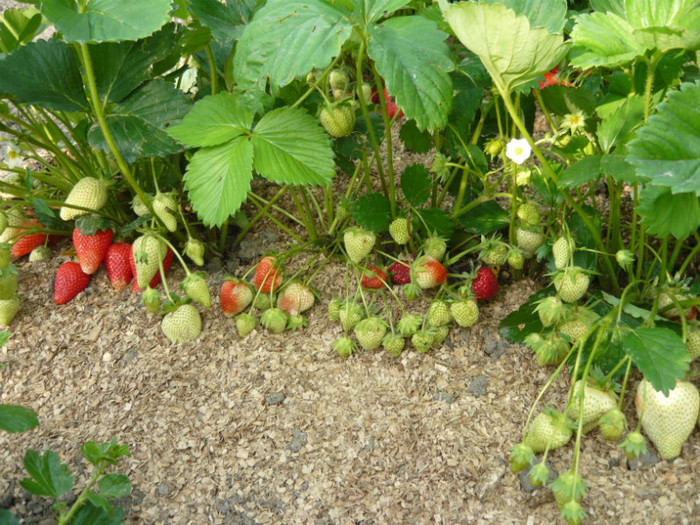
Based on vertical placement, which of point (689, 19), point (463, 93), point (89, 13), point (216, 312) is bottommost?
point (216, 312)

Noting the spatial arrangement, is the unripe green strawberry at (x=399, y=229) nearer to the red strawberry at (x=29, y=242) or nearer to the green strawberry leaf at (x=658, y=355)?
the green strawberry leaf at (x=658, y=355)

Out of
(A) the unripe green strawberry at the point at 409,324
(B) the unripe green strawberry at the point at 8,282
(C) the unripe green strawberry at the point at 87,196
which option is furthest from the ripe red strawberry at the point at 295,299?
(B) the unripe green strawberry at the point at 8,282

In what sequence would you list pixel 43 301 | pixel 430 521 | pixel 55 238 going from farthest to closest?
1. pixel 55 238
2. pixel 43 301
3. pixel 430 521

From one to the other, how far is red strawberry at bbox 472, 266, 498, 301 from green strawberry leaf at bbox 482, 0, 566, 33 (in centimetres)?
51

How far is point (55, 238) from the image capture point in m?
1.62

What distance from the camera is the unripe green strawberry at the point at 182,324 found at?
1314mm

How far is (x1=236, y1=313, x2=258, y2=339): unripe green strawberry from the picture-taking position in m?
1.32

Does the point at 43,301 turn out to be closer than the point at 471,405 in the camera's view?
No

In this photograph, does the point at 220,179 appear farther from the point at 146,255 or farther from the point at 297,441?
the point at 297,441

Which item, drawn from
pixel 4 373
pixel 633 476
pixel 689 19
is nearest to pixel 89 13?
pixel 4 373

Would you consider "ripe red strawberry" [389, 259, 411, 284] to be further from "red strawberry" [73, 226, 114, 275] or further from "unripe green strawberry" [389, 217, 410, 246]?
"red strawberry" [73, 226, 114, 275]

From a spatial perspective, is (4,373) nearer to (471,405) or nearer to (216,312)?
(216,312)

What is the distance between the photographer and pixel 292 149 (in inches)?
45.3

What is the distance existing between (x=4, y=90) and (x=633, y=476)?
4.36 ft
